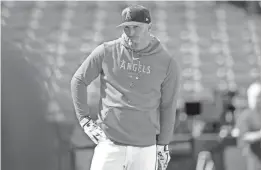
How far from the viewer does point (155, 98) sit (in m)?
2.43

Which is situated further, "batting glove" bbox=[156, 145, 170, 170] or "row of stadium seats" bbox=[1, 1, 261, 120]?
"row of stadium seats" bbox=[1, 1, 261, 120]

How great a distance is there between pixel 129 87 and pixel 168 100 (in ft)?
0.68

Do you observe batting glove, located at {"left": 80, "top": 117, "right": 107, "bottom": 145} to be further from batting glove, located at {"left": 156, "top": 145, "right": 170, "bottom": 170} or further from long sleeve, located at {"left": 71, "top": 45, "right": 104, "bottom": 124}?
batting glove, located at {"left": 156, "top": 145, "right": 170, "bottom": 170}

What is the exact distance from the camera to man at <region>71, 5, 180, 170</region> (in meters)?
2.38

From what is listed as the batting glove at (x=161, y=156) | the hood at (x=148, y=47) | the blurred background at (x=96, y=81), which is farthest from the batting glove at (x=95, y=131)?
the blurred background at (x=96, y=81)

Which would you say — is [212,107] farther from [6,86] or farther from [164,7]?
[164,7]

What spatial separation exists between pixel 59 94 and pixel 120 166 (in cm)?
129

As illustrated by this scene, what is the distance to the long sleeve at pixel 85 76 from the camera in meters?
2.41

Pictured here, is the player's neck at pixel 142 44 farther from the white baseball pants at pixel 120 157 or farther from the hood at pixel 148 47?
the white baseball pants at pixel 120 157

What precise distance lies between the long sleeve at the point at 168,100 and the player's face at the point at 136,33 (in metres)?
0.19

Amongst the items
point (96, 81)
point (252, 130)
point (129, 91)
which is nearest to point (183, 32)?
point (96, 81)

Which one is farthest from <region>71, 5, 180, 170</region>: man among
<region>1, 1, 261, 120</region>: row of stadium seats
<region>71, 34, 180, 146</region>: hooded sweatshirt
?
<region>1, 1, 261, 120</region>: row of stadium seats

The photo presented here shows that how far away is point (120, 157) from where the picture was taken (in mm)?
2377

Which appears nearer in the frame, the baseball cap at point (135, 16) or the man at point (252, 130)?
the baseball cap at point (135, 16)
